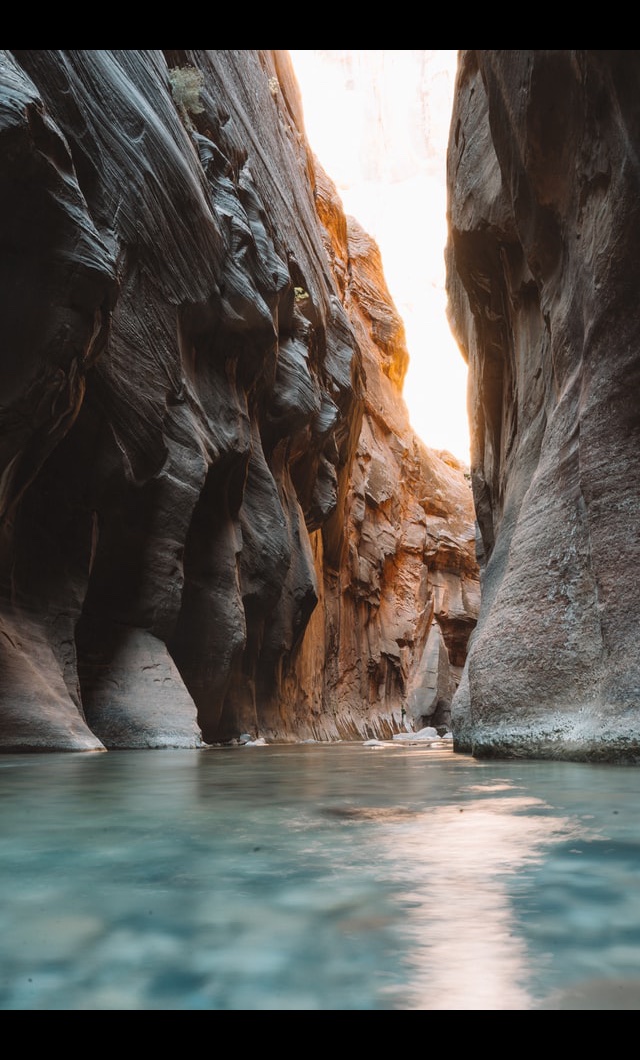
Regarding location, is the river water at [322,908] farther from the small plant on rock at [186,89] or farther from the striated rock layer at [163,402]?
the small plant on rock at [186,89]

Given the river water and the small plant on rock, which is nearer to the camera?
the river water

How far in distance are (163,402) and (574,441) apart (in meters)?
8.08

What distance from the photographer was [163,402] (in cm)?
1312

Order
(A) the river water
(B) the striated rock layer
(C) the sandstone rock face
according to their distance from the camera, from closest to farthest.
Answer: (A) the river water < (C) the sandstone rock face < (B) the striated rock layer

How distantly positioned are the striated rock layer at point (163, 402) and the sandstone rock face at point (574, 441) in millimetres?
4702

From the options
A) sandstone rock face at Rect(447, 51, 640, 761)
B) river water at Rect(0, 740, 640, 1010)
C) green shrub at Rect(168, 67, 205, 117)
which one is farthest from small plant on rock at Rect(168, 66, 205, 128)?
river water at Rect(0, 740, 640, 1010)

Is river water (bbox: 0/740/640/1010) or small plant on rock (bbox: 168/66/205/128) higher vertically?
small plant on rock (bbox: 168/66/205/128)

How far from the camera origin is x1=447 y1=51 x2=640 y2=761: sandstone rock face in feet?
18.0

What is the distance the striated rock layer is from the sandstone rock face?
185 inches

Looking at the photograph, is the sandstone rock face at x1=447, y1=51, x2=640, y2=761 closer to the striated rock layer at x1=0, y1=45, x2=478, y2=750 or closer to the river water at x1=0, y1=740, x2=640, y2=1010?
the river water at x1=0, y1=740, x2=640, y2=1010

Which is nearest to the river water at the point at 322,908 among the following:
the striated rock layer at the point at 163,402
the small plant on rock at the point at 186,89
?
the striated rock layer at the point at 163,402

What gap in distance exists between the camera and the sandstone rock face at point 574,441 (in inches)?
217

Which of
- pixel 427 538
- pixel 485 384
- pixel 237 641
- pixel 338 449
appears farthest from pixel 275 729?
pixel 427 538
